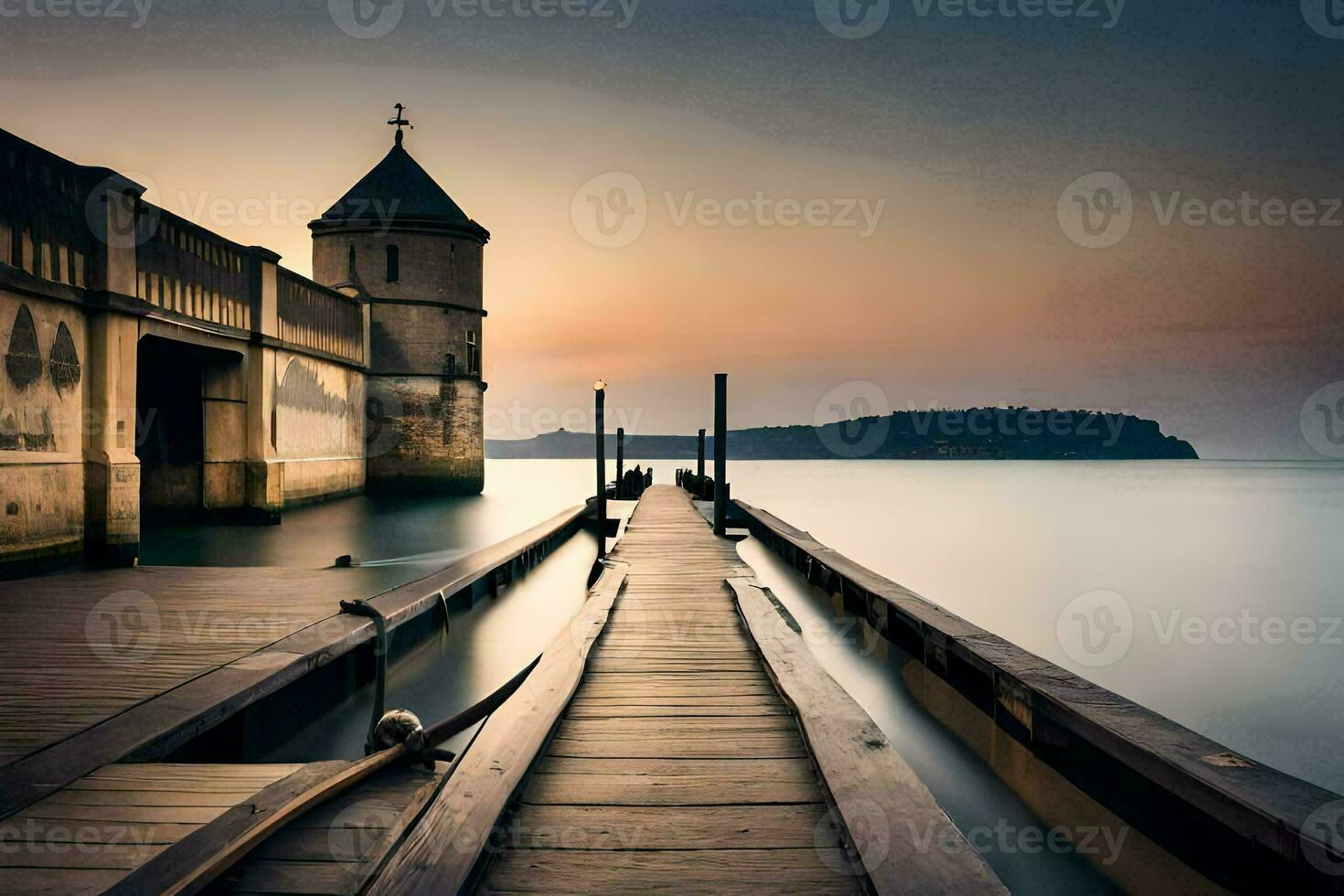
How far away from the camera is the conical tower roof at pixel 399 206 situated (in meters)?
24.4

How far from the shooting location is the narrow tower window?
25.7 metres

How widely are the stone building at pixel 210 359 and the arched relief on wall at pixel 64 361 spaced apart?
23 mm

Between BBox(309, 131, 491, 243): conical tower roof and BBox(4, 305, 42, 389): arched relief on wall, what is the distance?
17.3 meters

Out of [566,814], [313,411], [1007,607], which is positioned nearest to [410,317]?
[313,411]

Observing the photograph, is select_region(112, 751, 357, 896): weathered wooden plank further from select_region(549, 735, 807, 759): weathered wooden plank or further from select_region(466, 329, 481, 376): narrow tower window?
select_region(466, 329, 481, 376): narrow tower window

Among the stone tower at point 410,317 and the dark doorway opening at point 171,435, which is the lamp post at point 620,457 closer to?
the stone tower at point 410,317

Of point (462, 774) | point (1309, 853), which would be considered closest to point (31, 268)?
point (462, 774)

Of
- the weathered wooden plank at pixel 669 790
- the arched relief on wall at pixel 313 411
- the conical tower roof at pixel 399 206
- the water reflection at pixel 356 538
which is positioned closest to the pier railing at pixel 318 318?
the arched relief on wall at pixel 313 411

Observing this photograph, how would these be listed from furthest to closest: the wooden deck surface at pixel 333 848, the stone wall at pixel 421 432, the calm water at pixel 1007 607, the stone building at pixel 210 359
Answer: the stone wall at pixel 421 432
the stone building at pixel 210 359
the calm water at pixel 1007 607
the wooden deck surface at pixel 333 848

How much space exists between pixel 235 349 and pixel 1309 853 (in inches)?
658

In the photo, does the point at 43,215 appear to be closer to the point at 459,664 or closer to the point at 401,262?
the point at 459,664

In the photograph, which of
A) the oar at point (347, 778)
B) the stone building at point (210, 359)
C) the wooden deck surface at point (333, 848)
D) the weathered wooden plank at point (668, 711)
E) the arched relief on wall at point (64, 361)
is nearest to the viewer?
the oar at point (347, 778)

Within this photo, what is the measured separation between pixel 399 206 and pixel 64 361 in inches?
693

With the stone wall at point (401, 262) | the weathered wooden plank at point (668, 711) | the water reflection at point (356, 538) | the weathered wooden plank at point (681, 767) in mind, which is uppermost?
the stone wall at point (401, 262)
